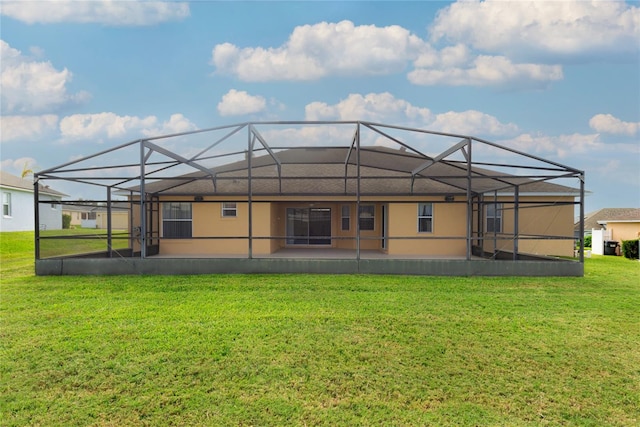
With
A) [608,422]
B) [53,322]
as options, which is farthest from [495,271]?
[53,322]

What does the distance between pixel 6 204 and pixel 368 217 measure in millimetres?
20228

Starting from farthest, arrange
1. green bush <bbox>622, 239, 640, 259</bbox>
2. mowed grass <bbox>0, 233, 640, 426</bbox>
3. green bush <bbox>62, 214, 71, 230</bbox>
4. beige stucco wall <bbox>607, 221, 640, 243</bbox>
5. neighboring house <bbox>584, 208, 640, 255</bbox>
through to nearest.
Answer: green bush <bbox>62, 214, 71, 230</bbox> → neighboring house <bbox>584, 208, 640, 255</bbox> → beige stucco wall <bbox>607, 221, 640, 243</bbox> → green bush <bbox>622, 239, 640, 259</bbox> → mowed grass <bbox>0, 233, 640, 426</bbox>

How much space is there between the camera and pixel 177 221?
1562 cm

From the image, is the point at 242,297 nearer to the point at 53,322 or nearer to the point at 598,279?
the point at 53,322

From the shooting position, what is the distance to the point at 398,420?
377 cm

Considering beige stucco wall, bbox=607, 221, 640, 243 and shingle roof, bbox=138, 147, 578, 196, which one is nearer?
shingle roof, bbox=138, 147, 578, 196

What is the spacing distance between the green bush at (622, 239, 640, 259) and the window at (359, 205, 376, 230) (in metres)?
11.0

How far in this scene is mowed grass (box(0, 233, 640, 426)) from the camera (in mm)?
3955

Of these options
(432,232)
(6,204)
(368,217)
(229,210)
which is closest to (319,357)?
(432,232)

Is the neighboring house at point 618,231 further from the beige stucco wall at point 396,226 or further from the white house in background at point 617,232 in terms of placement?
the beige stucco wall at point 396,226

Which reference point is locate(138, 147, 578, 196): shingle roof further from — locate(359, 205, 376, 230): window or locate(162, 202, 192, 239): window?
locate(359, 205, 376, 230): window

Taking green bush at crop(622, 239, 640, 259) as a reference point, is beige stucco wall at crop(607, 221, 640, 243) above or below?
above

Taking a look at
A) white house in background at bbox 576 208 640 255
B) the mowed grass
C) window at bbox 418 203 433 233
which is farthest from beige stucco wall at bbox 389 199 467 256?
white house in background at bbox 576 208 640 255

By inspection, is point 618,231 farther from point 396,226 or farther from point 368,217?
point 368,217
